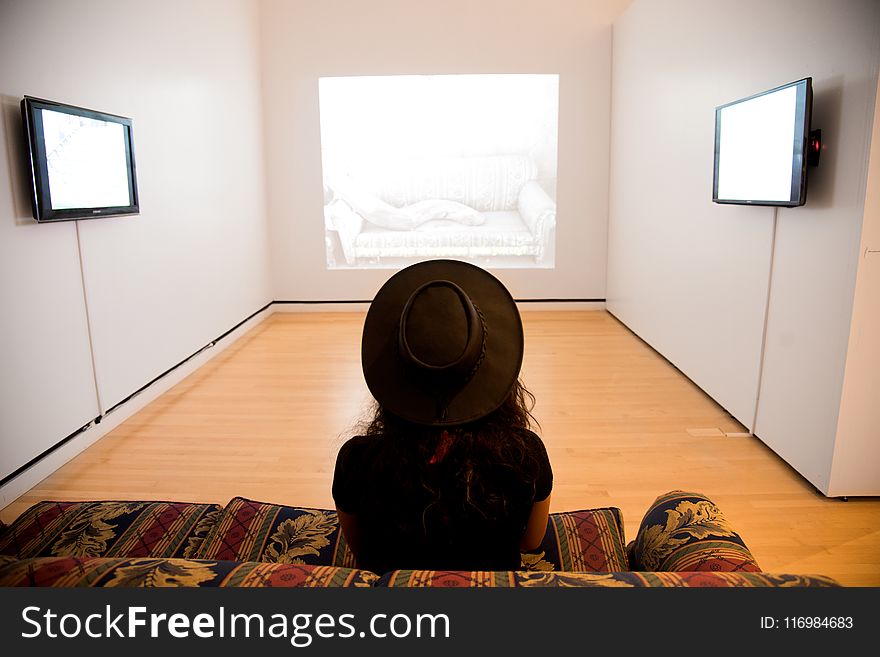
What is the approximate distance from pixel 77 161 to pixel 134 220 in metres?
0.72

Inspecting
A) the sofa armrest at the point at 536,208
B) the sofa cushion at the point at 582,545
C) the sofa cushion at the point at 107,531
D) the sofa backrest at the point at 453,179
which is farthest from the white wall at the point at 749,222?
the sofa cushion at the point at 107,531

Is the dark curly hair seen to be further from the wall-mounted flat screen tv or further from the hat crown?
the wall-mounted flat screen tv

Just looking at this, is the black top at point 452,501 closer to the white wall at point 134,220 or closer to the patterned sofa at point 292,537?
the patterned sofa at point 292,537

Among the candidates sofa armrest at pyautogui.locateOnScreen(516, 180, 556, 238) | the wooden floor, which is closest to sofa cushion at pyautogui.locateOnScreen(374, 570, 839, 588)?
the wooden floor

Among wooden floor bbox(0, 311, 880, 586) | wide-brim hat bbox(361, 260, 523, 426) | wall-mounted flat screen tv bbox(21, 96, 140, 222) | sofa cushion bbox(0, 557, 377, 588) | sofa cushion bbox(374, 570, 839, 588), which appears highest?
wall-mounted flat screen tv bbox(21, 96, 140, 222)

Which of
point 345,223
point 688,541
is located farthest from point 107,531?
point 345,223

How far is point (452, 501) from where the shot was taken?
1.22 m

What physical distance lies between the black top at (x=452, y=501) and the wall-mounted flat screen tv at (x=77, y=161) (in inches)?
93.7

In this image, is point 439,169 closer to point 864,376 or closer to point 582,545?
point 864,376

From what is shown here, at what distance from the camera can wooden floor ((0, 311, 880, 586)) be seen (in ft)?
8.31

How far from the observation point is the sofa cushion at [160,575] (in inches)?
31.7

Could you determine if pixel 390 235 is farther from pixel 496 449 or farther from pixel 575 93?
pixel 496 449

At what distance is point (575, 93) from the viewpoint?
6.47 metres

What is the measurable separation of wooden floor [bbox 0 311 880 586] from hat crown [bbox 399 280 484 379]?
1.54 metres
